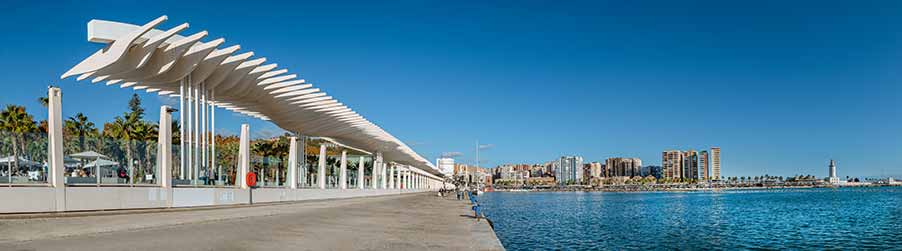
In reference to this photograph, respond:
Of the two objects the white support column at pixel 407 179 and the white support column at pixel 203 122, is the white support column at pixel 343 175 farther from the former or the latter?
the white support column at pixel 407 179

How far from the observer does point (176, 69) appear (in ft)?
77.0

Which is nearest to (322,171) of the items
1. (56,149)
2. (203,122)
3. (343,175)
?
(343,175)

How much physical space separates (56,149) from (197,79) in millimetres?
8474

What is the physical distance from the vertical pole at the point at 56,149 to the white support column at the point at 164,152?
4.03 metres

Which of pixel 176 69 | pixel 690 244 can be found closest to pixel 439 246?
pixel 176 69

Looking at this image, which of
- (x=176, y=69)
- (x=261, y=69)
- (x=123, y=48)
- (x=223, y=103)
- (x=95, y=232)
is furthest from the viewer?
(x=223, y=103)

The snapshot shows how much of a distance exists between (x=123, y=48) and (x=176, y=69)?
4.60m

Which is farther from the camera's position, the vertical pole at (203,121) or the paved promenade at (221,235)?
the vertical pole at (203,121)

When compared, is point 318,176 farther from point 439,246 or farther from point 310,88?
point 439,246

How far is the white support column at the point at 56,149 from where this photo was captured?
17.0 meters

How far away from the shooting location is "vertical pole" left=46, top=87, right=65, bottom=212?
669 inches

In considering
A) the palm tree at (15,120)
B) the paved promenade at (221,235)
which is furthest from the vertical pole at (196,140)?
the palm tree at (15,120)

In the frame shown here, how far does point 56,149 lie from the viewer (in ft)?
56.7

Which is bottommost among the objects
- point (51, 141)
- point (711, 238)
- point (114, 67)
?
point (711, 238)
